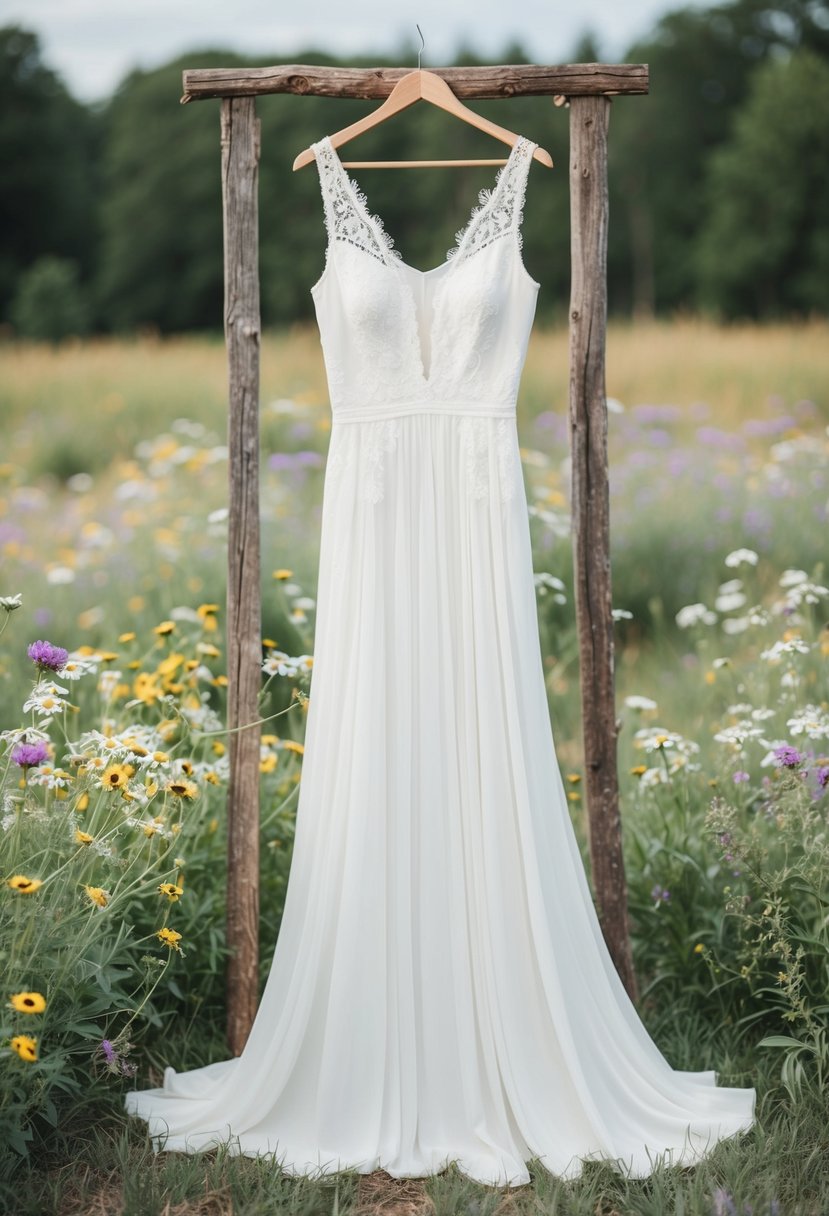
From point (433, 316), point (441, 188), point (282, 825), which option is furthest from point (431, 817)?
point (441, 188)

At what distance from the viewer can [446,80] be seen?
2662 mm

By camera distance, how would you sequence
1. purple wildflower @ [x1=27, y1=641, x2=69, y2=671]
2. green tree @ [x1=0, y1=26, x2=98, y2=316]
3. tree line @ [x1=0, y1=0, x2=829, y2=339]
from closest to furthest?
purple wildflower @ [x1=27, y1=641, x2=69, y2=671]
tree line @ [x1=0, y1=0, x2=829, y2=339]
green tree @ [x1=0, y1=26, x2=98, y2=316]

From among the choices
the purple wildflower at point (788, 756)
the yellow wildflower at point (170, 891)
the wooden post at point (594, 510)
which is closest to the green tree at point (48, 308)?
the wooden post at point (594, 510)

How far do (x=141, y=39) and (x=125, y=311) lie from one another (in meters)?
4.66

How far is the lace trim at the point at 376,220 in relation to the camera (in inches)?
98.7

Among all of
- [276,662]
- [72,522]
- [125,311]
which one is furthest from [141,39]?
[276,662]

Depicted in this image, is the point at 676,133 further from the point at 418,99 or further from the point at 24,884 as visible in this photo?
the point at 24,884

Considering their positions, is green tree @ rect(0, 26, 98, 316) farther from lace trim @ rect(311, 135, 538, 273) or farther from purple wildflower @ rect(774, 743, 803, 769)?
A: purple wildflower @ rect(774, 743, 803, 769)

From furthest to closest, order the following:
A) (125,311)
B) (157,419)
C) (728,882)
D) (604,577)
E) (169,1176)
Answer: (125,311)
(157,419)
(728,882)
(604,577)
(169,1176)

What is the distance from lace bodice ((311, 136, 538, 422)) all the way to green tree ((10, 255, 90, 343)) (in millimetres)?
16431

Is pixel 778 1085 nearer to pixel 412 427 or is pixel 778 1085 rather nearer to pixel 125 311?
pixel 412 427

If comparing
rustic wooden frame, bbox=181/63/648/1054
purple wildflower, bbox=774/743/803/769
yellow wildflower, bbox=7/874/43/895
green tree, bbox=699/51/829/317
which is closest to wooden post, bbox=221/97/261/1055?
rustic wooden frame, bbox=181/63/648/1054

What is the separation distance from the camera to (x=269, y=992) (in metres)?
2.58

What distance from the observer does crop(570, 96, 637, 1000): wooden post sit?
8.83ft
